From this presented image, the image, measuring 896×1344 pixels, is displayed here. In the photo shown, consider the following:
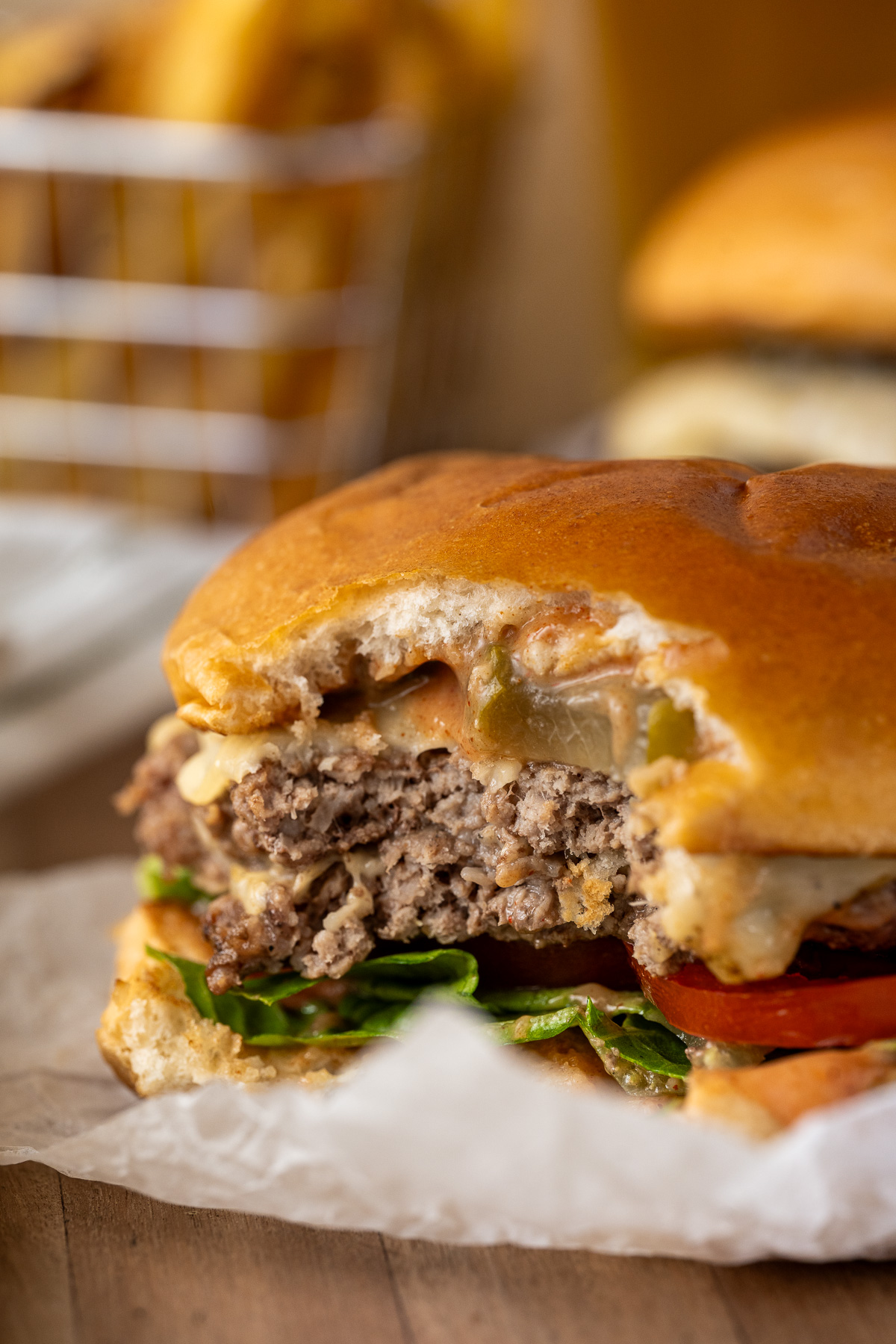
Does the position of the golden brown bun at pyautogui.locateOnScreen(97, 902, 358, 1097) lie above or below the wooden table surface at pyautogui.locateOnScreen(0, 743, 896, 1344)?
below

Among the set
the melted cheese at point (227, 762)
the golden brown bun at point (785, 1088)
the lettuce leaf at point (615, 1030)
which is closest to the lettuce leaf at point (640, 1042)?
the lettuce leaf at point (615, 1030)

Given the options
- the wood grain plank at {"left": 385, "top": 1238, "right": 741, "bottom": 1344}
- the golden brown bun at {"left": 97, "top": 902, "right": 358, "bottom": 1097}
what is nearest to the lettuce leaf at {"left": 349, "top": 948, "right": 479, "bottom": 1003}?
the golden brown bun at {"left": 97, "top": 902, "right": 358, "bottom": 1097}

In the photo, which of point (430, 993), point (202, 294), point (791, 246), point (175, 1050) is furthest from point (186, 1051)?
point (791, 246)

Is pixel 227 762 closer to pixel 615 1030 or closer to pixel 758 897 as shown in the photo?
pixel 615 1030

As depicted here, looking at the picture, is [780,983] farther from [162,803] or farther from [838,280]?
[838,280]

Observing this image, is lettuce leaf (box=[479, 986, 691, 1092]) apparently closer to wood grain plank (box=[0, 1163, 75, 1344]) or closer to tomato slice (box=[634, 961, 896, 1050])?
tomato slice (box=[634, 961, 896, 1050])

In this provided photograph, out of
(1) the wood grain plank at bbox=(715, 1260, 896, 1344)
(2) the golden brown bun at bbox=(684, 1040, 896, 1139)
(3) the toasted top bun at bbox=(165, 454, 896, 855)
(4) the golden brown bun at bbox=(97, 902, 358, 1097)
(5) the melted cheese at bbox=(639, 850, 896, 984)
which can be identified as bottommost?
(4) the golden brown bun at bbox=(97, 902, 358, 1097)

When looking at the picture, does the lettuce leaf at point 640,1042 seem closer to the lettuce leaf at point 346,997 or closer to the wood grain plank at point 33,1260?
the lettuce leaf at point 346,997
